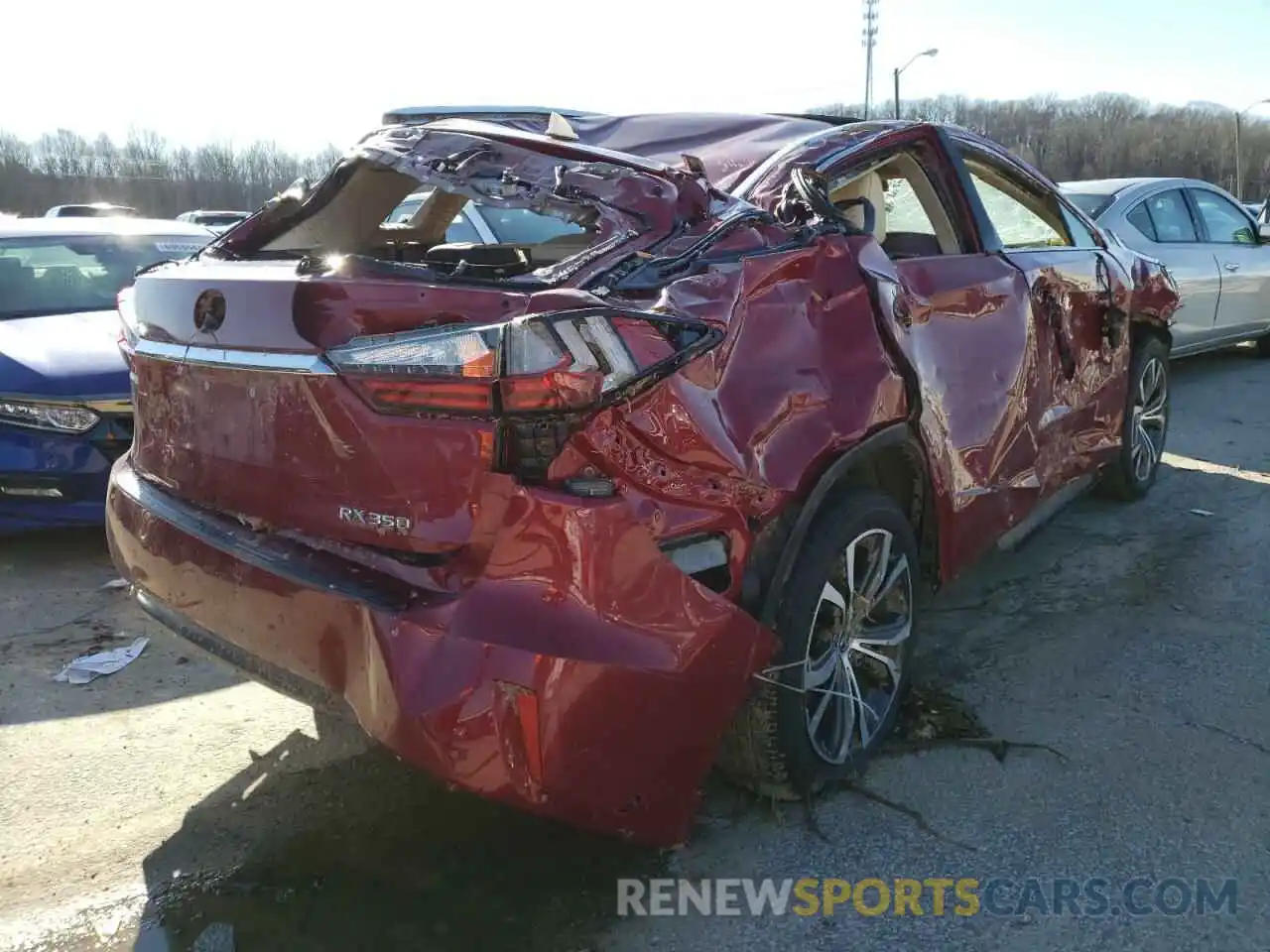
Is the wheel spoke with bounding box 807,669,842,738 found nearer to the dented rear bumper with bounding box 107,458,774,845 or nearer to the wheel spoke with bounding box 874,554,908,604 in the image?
the wheel spoke with bounding box 874,554,908,604

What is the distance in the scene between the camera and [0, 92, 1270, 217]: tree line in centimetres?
6538

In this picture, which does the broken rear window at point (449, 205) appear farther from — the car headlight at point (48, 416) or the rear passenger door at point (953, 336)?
the car headlight at point (48, 416)

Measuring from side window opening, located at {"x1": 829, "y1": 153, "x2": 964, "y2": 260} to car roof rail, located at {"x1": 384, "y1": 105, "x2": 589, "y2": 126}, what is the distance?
1125mm

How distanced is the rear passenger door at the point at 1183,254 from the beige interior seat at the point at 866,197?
483 centimetres

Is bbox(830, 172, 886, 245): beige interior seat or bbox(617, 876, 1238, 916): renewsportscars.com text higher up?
bbox(830, 172, 886, 245): beige interior seat

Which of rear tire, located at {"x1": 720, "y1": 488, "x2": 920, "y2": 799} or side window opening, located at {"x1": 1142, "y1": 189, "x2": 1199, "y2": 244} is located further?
side window opening, located at {"x1": 1142, "y1": 189, "x2": 1199, "y2": 244}

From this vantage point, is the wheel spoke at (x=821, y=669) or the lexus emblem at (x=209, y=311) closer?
the lexus emblem at (x=209, y=311)

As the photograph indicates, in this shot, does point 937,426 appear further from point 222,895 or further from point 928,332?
point 222,895

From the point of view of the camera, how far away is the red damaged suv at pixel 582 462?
1959mm

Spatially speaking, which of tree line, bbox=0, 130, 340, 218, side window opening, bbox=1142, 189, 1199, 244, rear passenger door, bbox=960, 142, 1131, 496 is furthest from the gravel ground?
tree line, bbox=0, 130, 340, 218

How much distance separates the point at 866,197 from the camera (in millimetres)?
3363

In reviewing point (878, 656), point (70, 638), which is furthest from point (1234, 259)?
point (70, 638)

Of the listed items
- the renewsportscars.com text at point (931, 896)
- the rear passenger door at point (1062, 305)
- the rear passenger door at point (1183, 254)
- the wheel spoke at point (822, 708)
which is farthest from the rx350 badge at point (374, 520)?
the rear passenger door at point (1183, 254)

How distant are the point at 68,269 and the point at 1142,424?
5.80 m
